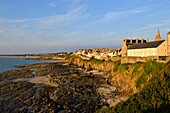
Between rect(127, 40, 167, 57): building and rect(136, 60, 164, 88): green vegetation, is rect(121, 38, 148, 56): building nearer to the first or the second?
rect(127, 40, 167, 57): building

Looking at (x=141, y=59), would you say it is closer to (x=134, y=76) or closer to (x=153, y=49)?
(x=153, y=49)

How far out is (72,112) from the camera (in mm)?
23969

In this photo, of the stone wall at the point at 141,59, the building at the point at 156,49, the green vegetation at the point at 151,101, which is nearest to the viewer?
the green vegetation at the point at 151,101

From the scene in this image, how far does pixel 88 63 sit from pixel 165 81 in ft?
198

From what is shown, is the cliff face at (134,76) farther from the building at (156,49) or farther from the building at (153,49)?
the building at (153,49)

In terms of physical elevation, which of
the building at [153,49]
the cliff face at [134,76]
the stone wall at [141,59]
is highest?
the building at [153,49]

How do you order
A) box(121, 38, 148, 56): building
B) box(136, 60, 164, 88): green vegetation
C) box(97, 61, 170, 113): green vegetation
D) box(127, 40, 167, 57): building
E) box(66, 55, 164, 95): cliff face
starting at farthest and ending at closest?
box(121, 38, 148, 56): building, box(127, 40, 167, 57): building, box(66, 55, 164, 95): cliff face, box(136, 60, 164, 88): green vegetation, box(97, 61, 170, 113): green vegetation

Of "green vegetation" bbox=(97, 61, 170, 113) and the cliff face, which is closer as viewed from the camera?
"green vegetation" bbox=(97, 61, 170, 113)

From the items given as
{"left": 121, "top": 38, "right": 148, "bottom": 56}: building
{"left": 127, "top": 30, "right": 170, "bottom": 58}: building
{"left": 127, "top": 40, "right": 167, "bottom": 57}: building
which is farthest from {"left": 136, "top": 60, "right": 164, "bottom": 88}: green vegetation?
{"left": 121, "top": 38, "right": 148, "bottom": 56}: building

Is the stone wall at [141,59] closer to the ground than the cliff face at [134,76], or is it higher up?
higher up

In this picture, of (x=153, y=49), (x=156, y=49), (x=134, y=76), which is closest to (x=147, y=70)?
(x=134, y=76)

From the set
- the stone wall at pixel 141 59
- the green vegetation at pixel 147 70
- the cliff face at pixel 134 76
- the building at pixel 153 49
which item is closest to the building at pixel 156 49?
the building at pixel 153 49

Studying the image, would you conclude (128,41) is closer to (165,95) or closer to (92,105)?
(92,105)

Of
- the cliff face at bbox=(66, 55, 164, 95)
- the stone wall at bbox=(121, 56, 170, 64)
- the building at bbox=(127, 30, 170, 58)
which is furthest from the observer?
the building at bbox=(127, 30, 170, 58)
